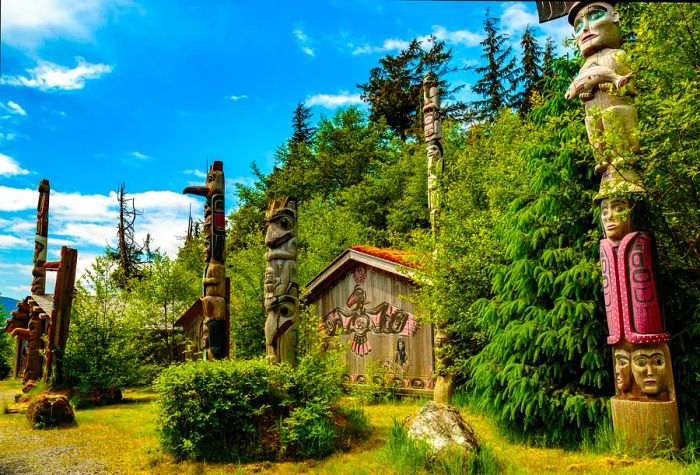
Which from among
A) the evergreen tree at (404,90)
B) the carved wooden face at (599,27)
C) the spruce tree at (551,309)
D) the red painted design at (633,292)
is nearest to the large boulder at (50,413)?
the spruce tree at (551,309)

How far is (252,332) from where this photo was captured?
56.8ft

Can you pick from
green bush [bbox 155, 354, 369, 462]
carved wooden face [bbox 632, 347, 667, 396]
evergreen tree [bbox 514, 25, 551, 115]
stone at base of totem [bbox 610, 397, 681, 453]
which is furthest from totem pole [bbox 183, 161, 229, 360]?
evergreen tree [bbox 514, 25, 551, 115]

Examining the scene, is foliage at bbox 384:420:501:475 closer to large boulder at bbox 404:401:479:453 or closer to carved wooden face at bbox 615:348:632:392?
large boulder at bbox 404:401:479:453

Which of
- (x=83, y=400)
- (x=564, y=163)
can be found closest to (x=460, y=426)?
(x=564, y=163)

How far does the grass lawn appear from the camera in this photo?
654cm

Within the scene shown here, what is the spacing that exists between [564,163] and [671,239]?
2097 millimetres

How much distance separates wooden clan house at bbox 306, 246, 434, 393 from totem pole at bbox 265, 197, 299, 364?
138 inches

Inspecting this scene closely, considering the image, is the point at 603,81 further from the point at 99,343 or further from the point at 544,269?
the point at 99,343

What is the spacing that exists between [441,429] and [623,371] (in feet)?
8.56

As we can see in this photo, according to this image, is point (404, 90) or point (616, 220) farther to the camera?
point (404, 90)

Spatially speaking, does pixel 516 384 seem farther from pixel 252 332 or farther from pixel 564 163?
pixel 252 332

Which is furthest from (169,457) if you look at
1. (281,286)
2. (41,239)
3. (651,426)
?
(41,239)

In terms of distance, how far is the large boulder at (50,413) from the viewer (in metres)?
10.5

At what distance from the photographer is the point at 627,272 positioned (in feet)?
22.6
